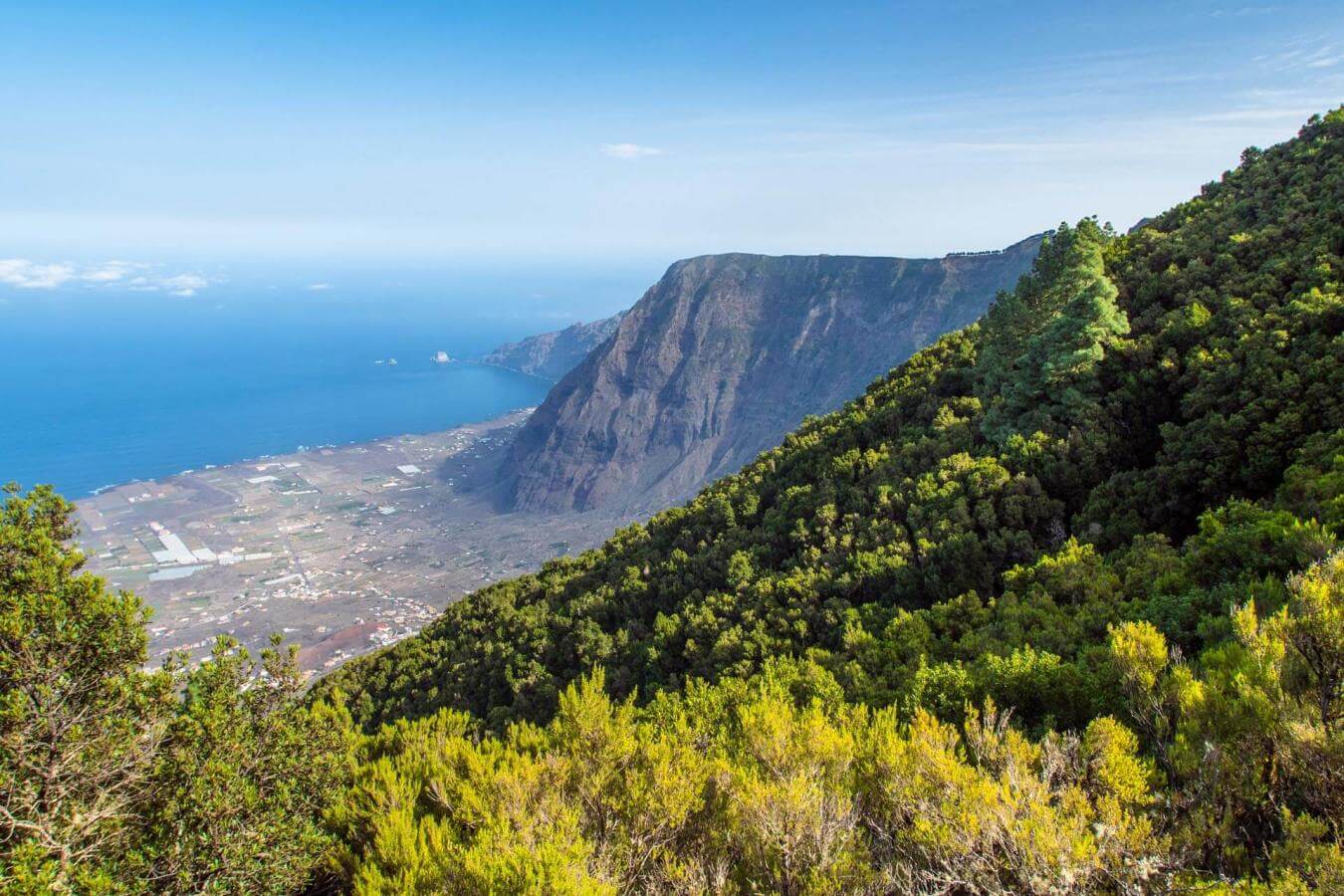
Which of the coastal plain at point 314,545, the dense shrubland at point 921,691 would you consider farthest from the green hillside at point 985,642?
the coastal plain at point 314,545

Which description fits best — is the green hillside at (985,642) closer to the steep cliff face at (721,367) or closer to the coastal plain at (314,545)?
the coastal plain at (314,545)

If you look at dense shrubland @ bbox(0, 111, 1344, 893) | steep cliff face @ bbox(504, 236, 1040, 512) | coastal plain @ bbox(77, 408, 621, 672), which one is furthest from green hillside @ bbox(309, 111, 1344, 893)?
steep cliff face @ bbox(504, 236, 1040, 512)

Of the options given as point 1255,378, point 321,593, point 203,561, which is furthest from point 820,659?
point 203,561

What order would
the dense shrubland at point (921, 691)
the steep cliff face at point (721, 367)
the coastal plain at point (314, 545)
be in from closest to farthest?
the dense shrubland at point (921, 691), the coastal plain at point (314, 545), the steep cliff face at point (721, 367)

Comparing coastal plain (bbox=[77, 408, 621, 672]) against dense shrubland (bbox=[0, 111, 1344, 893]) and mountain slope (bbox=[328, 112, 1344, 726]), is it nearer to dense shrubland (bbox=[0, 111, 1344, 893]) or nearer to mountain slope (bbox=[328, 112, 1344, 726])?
mountain slope (bbox=[328, 112, 1344, 726])

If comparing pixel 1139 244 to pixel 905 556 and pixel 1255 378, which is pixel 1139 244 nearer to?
pixel 1255 378

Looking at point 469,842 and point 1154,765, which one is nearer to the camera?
point 1154,765
